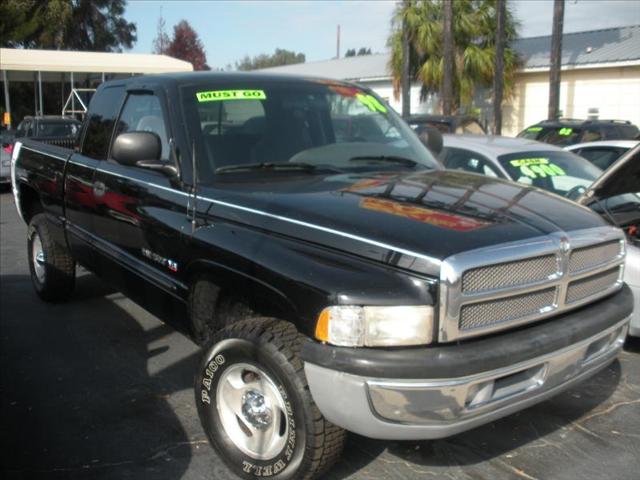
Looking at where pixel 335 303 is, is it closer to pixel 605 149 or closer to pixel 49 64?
pixel 605 149

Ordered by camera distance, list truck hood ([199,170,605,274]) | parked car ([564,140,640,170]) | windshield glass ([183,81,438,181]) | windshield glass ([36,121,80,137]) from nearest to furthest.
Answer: truck hood ([199,170,605,274]) < windshield glass ([183,81,438,181]) < parked car ([564,140,640,170]) < windshield glass ([36,121,80,137])

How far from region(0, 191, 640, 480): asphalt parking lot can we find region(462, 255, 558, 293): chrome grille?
1.08m

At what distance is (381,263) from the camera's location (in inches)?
109

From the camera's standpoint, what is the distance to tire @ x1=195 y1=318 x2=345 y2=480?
2.90 metres

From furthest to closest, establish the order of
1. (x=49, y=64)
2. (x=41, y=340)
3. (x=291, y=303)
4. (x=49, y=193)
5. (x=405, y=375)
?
(x=49, y=64), (x=49, y=193), (x=41, y=340), (x=291, y=303), (x=405, y=375)

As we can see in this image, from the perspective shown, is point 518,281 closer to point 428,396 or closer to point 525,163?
point 428,396

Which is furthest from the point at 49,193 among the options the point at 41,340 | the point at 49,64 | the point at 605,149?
the point at 49,64

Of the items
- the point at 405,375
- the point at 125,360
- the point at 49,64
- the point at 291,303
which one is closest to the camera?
the point at 405,375

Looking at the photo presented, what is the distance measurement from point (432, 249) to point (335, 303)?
436 mm

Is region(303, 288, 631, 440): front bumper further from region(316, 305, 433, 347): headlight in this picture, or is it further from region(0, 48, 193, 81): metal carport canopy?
region(0, 48, 193, 81): metal carport canopy

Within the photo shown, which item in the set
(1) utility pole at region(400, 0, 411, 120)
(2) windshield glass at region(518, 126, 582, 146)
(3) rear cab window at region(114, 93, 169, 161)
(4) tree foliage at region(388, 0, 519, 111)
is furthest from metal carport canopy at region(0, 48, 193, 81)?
(3) rear cab window at region(114, 93, 169, 161)

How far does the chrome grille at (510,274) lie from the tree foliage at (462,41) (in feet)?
71.2

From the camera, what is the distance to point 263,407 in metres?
3.18

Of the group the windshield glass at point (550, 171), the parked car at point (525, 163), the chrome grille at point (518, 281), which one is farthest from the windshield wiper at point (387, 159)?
the windshield glass at point (550, 171)
